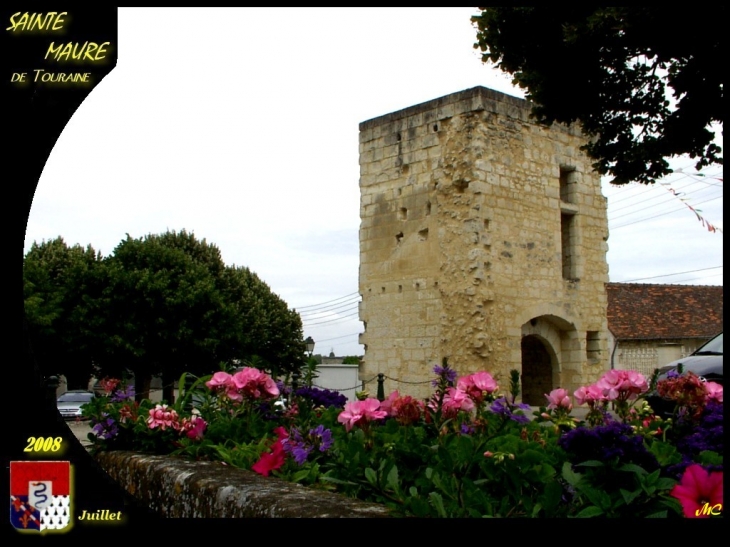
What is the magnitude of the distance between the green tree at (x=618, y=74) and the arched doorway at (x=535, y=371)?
28.6ft

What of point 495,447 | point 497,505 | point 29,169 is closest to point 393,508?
point 497,505

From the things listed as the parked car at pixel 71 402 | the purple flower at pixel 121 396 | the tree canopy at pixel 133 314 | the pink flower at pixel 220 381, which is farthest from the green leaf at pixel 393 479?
the tree canopy at pixel 133 314

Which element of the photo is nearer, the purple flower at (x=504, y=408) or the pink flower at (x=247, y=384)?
the purple flower at (x=504, y=408)

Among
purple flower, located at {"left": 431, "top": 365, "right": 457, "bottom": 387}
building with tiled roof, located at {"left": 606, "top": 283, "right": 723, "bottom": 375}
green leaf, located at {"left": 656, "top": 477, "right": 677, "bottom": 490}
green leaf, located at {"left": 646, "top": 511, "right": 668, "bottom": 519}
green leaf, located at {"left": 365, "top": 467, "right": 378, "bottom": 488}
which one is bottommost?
green leaf, located at {"left": 646, "top": 511, "right": 668, "bottom": 519}

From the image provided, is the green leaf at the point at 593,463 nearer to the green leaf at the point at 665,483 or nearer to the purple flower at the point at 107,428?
the green leaf at the point at 665,483

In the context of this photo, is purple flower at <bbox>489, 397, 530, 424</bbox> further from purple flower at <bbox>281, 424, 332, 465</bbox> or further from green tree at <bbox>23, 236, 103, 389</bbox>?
green tree at <bbox>23, 236, 103, 389</bbox>

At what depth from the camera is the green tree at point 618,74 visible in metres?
5.29

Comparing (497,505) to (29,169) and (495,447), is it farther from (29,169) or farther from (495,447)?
(29,169)

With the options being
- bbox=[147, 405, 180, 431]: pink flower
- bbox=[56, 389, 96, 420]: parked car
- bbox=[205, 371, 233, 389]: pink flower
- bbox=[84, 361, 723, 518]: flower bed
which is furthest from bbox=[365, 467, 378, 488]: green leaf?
bbox=[56, 389, 96, 420]: parked car

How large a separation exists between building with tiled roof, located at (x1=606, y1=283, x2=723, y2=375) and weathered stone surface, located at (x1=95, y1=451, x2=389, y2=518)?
22495 millimetres

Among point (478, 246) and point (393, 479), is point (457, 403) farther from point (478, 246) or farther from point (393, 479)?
point (478, 246)

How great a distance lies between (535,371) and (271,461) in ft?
43.9

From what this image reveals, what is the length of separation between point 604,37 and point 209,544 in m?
4.98

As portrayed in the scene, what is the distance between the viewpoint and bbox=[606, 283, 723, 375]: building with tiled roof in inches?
965
